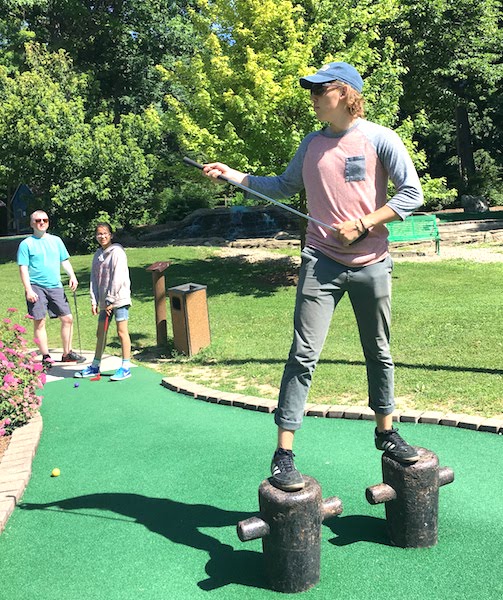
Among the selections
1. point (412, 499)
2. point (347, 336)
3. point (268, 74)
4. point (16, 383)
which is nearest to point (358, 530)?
point (412, 499)

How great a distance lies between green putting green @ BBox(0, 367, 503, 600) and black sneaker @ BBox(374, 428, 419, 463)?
0.44m

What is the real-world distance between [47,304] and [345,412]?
12.8ft

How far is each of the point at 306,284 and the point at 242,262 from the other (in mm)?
14479

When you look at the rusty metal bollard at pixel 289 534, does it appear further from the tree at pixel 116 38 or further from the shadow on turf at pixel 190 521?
the tree at pixel 116 38

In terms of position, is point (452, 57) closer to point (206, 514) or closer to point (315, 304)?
→ point (315, 304)

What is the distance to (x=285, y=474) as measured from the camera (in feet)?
9.41

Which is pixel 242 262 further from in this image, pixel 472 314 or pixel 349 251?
pixel 349 251

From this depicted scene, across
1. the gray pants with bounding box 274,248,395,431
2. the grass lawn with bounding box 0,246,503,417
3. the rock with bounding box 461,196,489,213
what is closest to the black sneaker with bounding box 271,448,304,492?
the gray pants with bounding box 274,248,395,431

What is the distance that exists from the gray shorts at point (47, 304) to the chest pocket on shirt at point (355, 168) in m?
5.09

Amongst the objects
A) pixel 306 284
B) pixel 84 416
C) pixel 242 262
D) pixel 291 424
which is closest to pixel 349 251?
pixel 306 284

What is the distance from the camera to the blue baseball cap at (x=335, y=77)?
290 cm

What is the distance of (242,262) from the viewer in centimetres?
1748

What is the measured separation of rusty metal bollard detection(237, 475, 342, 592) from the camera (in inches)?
109

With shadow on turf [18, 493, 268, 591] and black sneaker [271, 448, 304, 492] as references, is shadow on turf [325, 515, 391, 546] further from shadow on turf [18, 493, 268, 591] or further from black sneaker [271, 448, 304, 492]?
black sneaker [271, 448, 304, 492]
